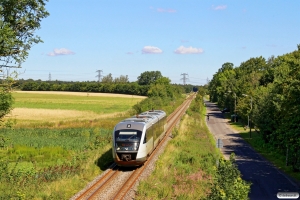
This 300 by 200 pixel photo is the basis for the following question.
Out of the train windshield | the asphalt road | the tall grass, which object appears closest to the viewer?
the tall grass

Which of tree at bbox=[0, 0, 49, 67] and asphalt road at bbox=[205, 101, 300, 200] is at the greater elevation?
tree at bbox=[0, 0, 49, 67]

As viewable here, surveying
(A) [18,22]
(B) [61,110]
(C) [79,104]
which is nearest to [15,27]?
(A) [18,22]

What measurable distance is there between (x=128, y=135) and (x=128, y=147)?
0.85 m

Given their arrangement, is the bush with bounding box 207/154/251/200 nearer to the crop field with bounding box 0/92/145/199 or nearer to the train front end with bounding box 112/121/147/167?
the crop field with bounding box 0/92/145/199

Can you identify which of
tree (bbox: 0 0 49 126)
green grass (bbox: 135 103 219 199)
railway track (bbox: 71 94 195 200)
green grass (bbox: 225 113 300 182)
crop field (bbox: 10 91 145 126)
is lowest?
green grass (bbox: 225 113 300 182)

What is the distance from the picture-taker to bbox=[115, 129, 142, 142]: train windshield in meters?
22.0

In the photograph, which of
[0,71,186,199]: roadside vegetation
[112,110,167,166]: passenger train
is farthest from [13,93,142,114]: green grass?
[112,110,167,166]: passenger train

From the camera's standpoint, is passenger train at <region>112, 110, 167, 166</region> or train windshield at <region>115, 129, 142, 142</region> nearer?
passenger train at <region>112, 110, 167, 166</region>

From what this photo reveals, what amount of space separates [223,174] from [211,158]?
456 inches

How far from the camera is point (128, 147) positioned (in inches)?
854

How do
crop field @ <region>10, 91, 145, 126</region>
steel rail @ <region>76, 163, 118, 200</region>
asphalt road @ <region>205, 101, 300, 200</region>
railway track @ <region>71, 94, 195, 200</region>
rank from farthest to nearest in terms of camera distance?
crop field @ <region>10, 91, 145, 126</region>, asphalt road @ <region>205, 101, 300, 200</region>, steel rail @ <region>76, 163, 118, 200</region>, railway track @ <region>71, 94, 195, 200</region>

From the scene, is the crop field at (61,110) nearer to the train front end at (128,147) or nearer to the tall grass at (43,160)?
the tall grass at (43,160)

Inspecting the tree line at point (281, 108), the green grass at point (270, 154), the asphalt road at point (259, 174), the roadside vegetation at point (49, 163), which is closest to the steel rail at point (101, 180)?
the roadside vegetation at point (49, 163)

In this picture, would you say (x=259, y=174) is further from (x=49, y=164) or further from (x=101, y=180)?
(x=49, y=164)
